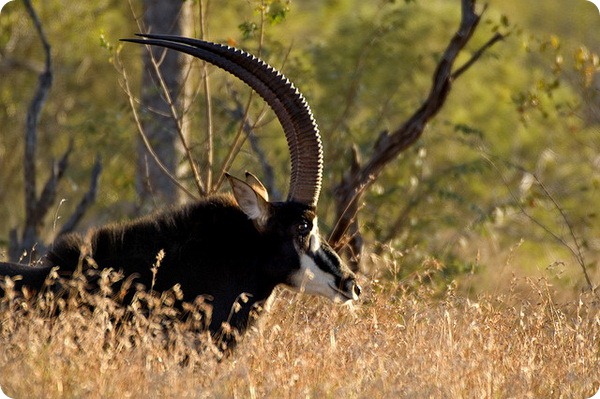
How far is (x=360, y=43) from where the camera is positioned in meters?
17.7

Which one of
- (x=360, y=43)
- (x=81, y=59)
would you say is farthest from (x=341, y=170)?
(x=81, y=59)

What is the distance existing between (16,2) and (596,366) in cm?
1180

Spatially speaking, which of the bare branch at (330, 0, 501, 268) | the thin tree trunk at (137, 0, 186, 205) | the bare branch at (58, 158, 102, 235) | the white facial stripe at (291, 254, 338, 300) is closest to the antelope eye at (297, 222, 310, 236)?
the white facial stripe at (291, 254, 338, 300)

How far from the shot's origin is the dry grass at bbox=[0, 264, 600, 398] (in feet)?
19.5

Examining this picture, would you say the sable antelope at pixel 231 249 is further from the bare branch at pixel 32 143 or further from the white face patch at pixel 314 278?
the bare branch at pixel 32 143

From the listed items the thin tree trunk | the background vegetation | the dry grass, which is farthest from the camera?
the thin tree trunk

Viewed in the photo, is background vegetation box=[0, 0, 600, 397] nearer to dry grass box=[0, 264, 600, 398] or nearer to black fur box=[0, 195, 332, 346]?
dry grass box=[0, 264, 600, 398]

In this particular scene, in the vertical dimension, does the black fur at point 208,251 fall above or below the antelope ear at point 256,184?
below

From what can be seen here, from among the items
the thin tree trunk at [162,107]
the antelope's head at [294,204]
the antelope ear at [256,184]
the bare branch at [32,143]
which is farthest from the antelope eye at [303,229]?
the bare branch at [32,143]

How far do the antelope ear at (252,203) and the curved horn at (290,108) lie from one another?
291mm

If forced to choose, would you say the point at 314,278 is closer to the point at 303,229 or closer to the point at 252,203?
the point at 303,229

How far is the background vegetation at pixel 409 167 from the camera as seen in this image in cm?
700

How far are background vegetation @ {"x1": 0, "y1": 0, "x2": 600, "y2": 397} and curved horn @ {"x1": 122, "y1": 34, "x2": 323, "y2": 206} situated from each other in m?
0.75

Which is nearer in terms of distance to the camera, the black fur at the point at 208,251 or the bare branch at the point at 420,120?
the black fur at the point at 208,251
